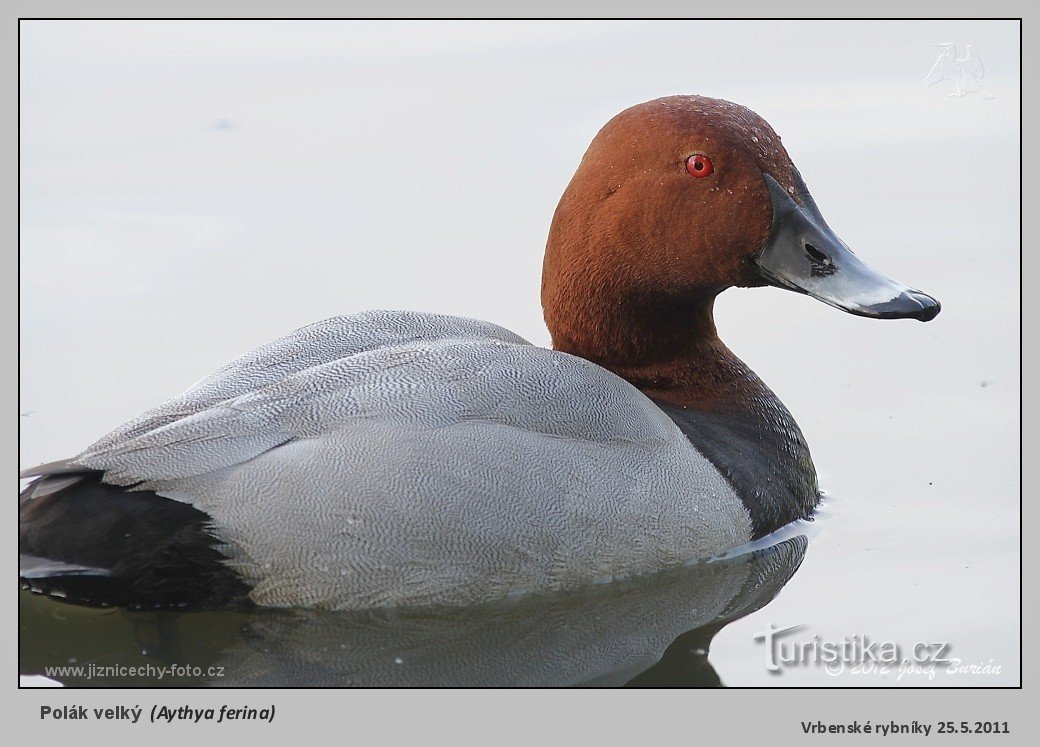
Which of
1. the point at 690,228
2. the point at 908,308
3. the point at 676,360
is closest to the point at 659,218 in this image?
the point at 690,228

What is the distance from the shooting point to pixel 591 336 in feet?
19.1

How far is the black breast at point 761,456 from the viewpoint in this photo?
5.58m

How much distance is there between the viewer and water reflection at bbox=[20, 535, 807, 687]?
4.86 m

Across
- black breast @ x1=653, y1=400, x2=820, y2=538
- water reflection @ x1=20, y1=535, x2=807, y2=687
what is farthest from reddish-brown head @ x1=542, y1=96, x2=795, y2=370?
water reflection @ x1=20, y1=535, x2=807, y2=687

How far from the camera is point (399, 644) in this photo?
196 inches

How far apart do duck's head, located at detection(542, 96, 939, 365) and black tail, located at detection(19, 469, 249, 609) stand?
1.63 meters

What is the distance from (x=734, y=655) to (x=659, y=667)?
258mm

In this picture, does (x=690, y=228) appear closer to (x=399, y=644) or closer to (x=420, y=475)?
(x=420, y=475)

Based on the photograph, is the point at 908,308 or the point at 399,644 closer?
the point at 399,644

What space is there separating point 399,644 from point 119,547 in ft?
2.87

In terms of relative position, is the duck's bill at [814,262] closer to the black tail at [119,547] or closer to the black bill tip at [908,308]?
the black bill tip at [908,308]

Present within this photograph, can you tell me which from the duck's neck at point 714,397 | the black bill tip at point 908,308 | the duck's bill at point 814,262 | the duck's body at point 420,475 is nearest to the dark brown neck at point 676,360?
the duck's neck at point 714,397

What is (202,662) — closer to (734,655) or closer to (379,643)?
(379,643)

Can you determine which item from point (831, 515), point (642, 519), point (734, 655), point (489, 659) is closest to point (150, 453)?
point (489, 659)
